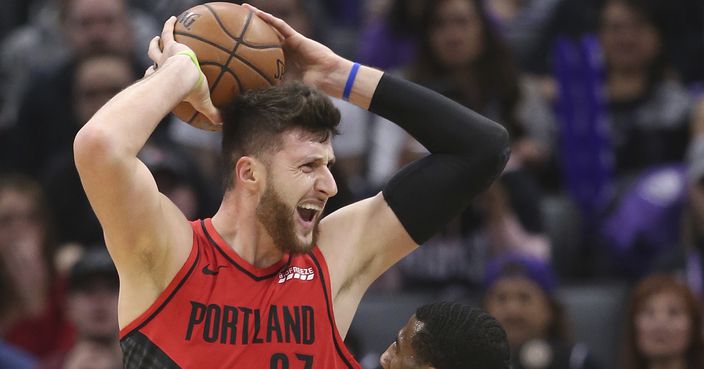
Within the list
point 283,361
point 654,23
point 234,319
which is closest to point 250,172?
point 234,319

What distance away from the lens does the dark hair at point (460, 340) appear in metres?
3.83

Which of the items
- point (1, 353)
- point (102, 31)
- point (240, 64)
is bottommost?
point (1, 353)

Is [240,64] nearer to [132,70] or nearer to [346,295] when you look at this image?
[346,295]

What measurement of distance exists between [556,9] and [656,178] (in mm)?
1641

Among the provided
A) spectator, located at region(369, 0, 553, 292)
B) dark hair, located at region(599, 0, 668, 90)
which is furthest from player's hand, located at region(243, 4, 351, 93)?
dark hair, located at region(599, 0, 668, 90)

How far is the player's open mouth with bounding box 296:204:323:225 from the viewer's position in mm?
4297

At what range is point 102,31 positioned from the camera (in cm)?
871

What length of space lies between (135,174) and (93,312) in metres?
3.40

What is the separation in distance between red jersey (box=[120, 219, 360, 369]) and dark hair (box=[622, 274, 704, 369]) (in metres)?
3.10

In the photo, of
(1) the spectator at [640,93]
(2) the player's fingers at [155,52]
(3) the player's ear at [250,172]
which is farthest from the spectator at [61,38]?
(3) the player's ear at [250,172]

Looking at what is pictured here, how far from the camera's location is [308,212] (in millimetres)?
4359

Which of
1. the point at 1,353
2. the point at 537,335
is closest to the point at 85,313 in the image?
the point at 1,353

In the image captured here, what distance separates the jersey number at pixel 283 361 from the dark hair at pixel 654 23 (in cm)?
496

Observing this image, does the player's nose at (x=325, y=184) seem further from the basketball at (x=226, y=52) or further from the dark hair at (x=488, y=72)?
the dark hair at (x=488, y=72)
